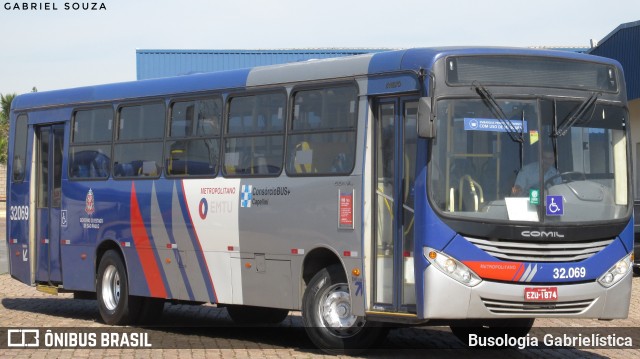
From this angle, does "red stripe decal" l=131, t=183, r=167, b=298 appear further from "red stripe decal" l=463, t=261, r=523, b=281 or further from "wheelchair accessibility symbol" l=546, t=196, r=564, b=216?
"wheelchair accessibility symbol" l=546, t=196, r=564, b=216

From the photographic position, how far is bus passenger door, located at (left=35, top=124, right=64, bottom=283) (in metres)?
17.8

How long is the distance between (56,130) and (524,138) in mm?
8444

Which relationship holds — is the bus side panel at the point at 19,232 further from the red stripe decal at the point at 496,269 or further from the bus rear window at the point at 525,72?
the red stripe decal at the point at 496,269

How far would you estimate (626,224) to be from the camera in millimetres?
12297

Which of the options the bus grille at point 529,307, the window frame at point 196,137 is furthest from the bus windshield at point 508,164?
the window frame at point 196,137

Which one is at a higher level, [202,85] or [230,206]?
[202,85]

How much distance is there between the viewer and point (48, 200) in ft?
59.3

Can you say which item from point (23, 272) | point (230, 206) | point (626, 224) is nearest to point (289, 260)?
point (230, 206)

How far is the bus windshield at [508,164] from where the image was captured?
38.6 ft

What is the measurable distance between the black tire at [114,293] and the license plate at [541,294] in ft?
21.3

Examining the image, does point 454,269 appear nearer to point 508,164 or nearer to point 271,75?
point 508,164

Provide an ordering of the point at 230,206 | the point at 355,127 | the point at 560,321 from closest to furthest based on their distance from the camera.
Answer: the point at 355,127, the point at 230,206, the point at 560,321

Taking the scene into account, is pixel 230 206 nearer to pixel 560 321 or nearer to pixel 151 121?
pixel 151 121

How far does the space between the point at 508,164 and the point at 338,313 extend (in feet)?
8.10
